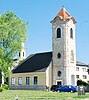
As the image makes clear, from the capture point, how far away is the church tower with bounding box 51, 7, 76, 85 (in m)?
79.6

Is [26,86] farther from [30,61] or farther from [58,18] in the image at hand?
[58,18]

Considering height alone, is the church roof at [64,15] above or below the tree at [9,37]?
above

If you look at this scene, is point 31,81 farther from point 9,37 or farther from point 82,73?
point 82,73

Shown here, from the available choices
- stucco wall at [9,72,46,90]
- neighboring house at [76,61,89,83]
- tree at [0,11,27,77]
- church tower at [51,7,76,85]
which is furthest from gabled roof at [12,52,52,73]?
neighboring house at [76,61,89,83]

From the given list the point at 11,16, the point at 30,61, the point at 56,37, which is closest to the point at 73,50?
the point at 56,37

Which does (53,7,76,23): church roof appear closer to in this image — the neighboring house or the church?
the church

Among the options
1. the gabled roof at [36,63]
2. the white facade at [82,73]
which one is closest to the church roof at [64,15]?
the gabled roof at [36,63]

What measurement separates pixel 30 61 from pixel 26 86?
7.34 m

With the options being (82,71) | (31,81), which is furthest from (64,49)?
(82,71)

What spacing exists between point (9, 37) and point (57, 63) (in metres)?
15.2

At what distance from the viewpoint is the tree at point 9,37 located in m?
69.8

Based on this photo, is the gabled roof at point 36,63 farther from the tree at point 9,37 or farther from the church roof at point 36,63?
the tree at point 9,37

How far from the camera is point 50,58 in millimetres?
83250

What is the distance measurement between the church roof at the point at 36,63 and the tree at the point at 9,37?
37.8ft
